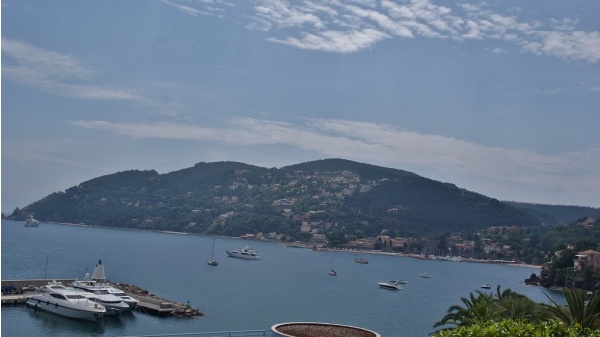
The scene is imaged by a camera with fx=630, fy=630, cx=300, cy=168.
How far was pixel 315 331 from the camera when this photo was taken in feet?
38.4

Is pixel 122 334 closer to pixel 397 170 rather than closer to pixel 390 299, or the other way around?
pixel 390 299

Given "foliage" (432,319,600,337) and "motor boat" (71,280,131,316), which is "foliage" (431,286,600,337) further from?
"motor boat" (71,280,131,316)

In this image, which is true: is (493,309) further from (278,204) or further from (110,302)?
(278,204)

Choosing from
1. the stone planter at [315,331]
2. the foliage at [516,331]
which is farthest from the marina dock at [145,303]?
the foliage at [516,331]

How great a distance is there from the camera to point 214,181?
189000mm

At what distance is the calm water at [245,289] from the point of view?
3366cm

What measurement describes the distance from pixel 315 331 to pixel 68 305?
82.7 feet

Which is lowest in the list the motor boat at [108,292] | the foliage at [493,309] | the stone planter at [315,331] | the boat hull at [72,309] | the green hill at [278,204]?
the boat hull at [72,309]

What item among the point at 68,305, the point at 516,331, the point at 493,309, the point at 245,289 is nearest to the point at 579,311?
the point at 493,309

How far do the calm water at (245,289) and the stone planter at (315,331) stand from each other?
2105 cm

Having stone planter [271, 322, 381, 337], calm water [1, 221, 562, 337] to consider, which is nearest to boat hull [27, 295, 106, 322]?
calm water [1, 221, 562, 337]

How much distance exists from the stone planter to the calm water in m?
21.1

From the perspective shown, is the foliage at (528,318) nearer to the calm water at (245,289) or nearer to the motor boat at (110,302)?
the calm water at (245,289)

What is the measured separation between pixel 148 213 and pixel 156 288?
120542 millimetres
